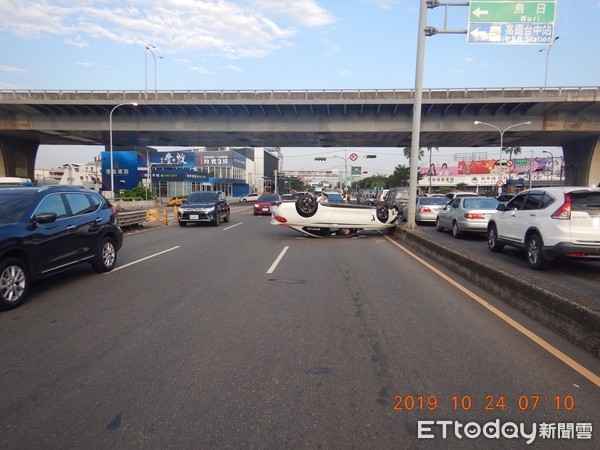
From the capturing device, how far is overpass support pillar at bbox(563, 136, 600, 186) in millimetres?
36000

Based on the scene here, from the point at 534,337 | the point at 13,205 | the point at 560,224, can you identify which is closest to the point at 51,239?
the point at 13,205

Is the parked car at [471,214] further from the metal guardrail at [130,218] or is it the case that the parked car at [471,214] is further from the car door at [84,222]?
the metal guardrail at [130,218]

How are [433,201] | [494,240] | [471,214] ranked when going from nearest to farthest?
[494,240] < [471,214] < [433,201]

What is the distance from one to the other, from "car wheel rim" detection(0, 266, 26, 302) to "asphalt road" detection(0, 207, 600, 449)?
0.28m

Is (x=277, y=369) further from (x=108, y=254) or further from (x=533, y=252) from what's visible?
(x=533, y=252)

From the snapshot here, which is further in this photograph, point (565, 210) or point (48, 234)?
point (565, 210)

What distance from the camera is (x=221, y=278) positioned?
26.2ft

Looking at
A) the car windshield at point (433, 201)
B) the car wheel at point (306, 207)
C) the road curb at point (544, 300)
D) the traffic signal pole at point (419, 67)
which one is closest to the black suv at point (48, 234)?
the car wheel at point (306, 207)

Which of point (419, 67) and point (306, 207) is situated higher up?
point (419, 67)

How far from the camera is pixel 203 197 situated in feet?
70.5

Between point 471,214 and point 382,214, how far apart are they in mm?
3079

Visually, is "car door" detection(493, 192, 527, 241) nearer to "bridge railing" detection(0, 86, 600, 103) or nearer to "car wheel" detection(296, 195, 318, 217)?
"car wheel" detection(296, 195, 318, 217)

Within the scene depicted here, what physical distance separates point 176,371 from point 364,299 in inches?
136
